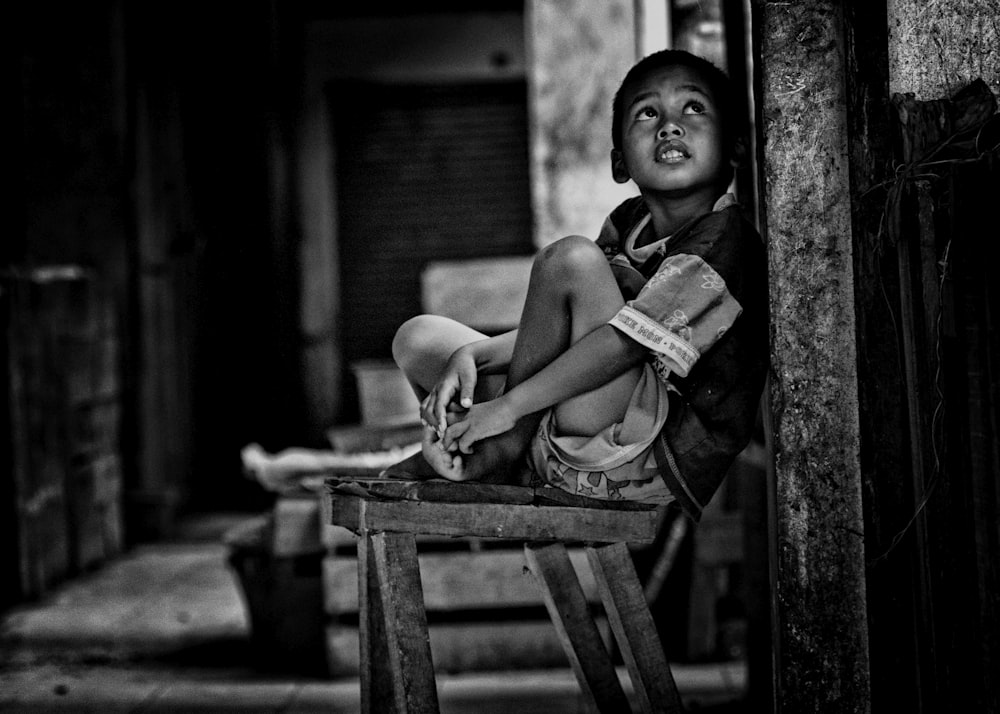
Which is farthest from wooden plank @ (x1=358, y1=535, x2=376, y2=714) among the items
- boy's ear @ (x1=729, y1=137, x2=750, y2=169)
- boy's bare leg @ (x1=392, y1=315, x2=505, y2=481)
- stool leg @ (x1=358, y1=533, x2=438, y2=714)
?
boy's ear @ (x1=729, y1=137, x2=750, y2=169)

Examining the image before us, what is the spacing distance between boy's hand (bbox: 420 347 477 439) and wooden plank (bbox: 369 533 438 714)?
0.26 m

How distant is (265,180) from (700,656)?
20.0 feet

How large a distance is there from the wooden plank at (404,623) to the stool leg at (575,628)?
0.32m

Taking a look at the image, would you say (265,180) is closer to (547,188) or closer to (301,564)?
(547,188)

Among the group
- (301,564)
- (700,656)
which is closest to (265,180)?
(301,564)

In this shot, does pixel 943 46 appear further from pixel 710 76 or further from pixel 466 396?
pixel 466 396

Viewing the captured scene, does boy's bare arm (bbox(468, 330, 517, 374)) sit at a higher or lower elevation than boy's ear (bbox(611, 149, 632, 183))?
lower

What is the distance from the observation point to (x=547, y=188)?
520cm

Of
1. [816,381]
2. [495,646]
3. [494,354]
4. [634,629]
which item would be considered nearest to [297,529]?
[495,646]

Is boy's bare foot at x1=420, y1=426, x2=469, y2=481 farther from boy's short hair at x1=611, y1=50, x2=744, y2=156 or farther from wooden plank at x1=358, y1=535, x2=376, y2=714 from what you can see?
boy's short hair at x1=611, y1=50, x2=744, y2=156

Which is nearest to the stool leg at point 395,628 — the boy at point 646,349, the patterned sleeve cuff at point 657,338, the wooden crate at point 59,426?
the boy at point 646,349

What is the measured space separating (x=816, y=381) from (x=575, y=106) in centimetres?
317

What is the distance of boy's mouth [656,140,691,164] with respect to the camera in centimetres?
250

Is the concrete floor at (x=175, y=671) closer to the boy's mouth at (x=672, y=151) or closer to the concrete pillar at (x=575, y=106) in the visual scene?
the concrete pillar at (x=575, y=106)
